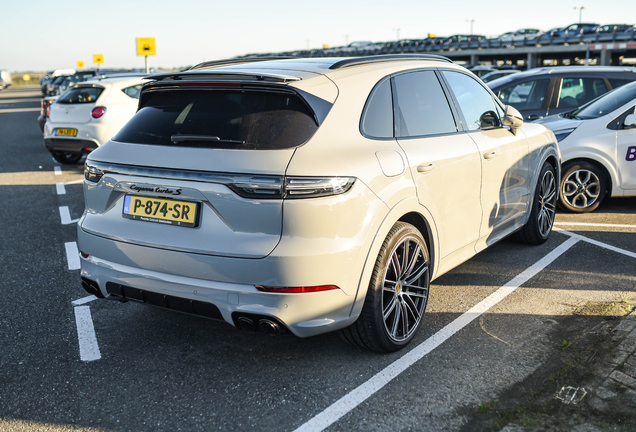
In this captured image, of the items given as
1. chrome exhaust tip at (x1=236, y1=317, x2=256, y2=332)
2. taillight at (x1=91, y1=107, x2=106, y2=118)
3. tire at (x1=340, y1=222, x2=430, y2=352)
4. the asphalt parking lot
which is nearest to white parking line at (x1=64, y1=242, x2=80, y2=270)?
the asphalt parking lot

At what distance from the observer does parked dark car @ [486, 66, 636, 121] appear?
9.16 meters

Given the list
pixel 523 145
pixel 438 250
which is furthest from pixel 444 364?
pixel 523 145

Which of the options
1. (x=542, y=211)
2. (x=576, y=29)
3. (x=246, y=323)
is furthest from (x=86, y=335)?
(x=576, y=29)

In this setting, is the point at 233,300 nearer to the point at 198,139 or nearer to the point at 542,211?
the point at 198,139

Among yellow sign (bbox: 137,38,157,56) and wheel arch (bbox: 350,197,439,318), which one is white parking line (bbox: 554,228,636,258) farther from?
yellow sign (bbox: 137,38,157,56)

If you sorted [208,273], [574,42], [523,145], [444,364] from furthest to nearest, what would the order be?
[574,42], [523,145], [444,364], [208,273]

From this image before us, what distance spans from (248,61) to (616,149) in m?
5.26

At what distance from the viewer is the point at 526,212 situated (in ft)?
18.0

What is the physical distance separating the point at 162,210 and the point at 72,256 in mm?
3138

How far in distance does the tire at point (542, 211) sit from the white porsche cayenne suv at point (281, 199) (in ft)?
6.85

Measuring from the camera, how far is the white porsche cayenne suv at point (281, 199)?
2891 millimetres

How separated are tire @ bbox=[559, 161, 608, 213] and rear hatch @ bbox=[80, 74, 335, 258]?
548cm

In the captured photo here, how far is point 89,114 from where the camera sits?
11.2 metres

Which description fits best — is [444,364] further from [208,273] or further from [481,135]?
[481,135]
